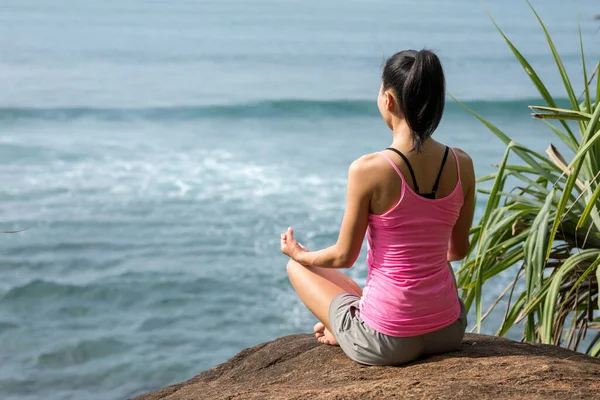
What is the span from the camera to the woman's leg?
102 inches

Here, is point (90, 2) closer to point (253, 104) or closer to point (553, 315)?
point (253, 104)

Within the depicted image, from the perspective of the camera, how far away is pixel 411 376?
7.56 ft

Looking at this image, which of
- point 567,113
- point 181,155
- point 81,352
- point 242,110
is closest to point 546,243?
point 567,113

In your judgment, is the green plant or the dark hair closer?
the dark hair

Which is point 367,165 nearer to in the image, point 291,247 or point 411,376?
point 291,247

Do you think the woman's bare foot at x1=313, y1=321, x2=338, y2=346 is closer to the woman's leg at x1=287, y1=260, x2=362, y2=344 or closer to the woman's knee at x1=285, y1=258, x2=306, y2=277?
the woman's leg at x1=287, y1=260, x2=362, y2=344

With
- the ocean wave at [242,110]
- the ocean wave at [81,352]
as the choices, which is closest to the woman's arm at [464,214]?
the ocean wave at [81,352]

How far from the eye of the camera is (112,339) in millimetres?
6051

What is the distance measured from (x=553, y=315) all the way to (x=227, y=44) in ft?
58.4

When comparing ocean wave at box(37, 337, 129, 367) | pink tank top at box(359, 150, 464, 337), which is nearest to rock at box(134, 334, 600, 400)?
pink tank top at box(359, 150, 464, 337)

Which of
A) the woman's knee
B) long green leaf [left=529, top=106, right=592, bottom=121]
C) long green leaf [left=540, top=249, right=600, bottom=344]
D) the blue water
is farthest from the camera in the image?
the blue water

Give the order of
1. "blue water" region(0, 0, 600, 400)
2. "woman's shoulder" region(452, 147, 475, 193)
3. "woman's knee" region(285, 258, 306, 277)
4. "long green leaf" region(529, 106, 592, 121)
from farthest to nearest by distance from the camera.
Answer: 1. "blue water" region(0, 0, 600, 400)
2. "woman's knee" region(285, 258, 306, 277)
3. "long green leaf" region(529, 106, 592, 121)
4. "woman's shoulder" region(452, 147, 475, 193)

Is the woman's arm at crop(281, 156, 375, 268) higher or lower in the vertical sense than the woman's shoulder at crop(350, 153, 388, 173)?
lower

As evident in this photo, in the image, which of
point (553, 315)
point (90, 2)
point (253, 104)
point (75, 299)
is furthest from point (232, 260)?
point (90, 2)
